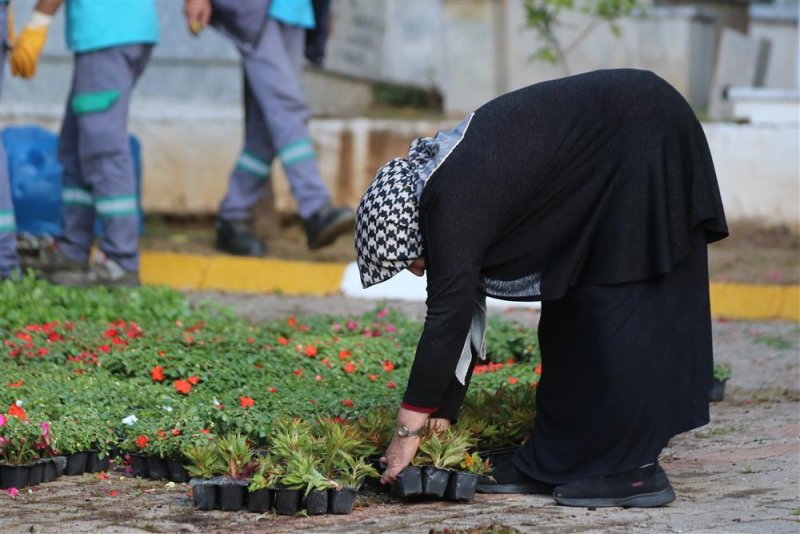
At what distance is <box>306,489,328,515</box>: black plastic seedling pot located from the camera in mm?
3455

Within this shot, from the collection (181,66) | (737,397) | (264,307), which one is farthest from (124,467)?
(181,66)

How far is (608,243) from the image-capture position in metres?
3.59

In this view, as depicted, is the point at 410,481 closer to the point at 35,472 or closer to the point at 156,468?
the point at 156,468

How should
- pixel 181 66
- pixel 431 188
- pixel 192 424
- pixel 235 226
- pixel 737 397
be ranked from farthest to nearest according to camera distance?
pixel 181 66 < pixel 235 226 < pixel 737 397 < pixel 192 424 < pixel 431 188

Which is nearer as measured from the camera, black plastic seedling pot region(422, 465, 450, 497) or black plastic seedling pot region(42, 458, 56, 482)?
black plastic seedling pot region(422, 465, 450, 497)

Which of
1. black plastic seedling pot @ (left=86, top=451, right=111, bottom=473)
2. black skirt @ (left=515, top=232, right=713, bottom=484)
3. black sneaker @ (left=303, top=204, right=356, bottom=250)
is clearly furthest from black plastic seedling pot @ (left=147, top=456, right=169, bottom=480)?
black sneaker @ (left=303, top=204, right=356, bottom=250)

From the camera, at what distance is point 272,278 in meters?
7.55

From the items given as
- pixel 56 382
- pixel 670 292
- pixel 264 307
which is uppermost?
pixel 670 292

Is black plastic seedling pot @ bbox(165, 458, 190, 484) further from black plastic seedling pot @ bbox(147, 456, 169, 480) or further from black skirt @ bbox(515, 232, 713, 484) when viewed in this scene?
black skirt @ bbox(515, 232, 713, 484)

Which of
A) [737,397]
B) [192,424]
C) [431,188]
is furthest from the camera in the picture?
[737,397]

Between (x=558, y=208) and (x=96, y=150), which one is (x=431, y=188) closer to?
(x=558, y=208)

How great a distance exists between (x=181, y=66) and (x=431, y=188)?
6.48 m

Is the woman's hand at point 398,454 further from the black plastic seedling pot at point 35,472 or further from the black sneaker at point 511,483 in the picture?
the black plastic seedling pot at point 35,472

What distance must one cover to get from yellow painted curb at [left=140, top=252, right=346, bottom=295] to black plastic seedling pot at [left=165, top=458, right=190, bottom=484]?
11.7 ft
